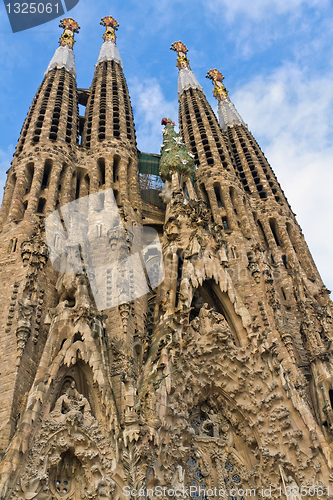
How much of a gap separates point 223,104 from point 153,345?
24.8 metres

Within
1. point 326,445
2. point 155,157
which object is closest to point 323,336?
point 326,445

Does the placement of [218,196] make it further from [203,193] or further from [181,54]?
[181,54]

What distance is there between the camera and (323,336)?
18094mm

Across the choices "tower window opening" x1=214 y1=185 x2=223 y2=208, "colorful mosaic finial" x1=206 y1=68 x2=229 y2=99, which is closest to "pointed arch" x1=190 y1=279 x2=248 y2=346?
"tower window opening" x1=214 y1=185 x2=223 y2=208

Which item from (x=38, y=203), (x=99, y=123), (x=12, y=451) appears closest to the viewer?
(x=12, y=451)

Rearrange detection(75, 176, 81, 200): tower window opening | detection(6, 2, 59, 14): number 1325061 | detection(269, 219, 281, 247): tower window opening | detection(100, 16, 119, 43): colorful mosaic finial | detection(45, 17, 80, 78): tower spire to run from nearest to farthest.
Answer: detection(6, 2, 59, 14): number 1325061
detection(75, 176, 81, 200): tower window opening
detection(269, 219, 281, 247): tower window opening
detection(45, 17, 80, 78): tower spire
detection(100, 16, 119, 43): colorful mosaic finial

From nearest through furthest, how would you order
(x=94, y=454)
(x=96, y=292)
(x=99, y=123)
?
1. (x=94, y=454)
2. (x=96, y=292)
3. (x=99, y=123)

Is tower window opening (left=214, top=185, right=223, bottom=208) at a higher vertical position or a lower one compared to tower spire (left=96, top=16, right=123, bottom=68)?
lower

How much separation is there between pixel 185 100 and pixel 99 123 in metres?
10.2

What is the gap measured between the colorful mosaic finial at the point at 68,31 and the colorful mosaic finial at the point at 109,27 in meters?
2.22

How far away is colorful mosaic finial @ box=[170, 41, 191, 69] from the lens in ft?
129

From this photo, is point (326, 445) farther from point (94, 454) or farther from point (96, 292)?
point (96, 292)

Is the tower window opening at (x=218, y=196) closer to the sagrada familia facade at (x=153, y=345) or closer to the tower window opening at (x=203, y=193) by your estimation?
the tower window opening at (x=203, y=193)

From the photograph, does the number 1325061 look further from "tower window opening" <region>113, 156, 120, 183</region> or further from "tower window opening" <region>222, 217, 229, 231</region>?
"tower window opening" <region>222, 217, 229, 231</region>
